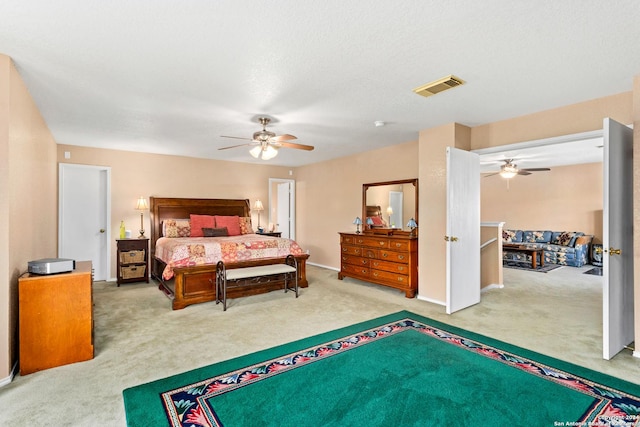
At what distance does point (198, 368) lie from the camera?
271 centimetres

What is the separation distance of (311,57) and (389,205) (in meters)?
3.82

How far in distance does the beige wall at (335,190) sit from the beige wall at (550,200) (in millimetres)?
5602

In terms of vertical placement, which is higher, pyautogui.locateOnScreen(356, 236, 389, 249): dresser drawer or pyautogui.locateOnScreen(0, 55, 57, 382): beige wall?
pyautogui.locateOnScreen(0, 55, 57, 382): beige wall

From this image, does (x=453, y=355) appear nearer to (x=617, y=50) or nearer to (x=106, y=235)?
(x=617, y=50)

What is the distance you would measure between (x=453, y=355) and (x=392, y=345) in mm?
558

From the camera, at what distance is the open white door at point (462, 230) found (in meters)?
4.07

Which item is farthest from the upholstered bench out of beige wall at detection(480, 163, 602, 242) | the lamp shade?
beige wall at detection(480, 163, 602, 242)

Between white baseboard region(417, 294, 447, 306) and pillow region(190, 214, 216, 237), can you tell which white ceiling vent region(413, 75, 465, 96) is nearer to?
white baseboard region(417, 294, 447, 306)

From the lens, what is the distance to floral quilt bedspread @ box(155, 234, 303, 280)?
4547 mm

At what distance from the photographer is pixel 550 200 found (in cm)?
888

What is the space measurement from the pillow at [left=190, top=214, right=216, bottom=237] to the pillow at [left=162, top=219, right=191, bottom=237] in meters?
0.11

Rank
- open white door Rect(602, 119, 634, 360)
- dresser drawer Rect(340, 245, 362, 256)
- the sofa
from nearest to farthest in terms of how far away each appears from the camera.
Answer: open white door Rect(602, 119, 634, 360) < dresser drawer Rect(340, 245, 362, 256) < the sofa

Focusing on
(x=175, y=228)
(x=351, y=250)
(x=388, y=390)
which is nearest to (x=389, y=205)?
(x=351, y=250)

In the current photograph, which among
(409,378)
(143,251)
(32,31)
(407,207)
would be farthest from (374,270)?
(32,31)
